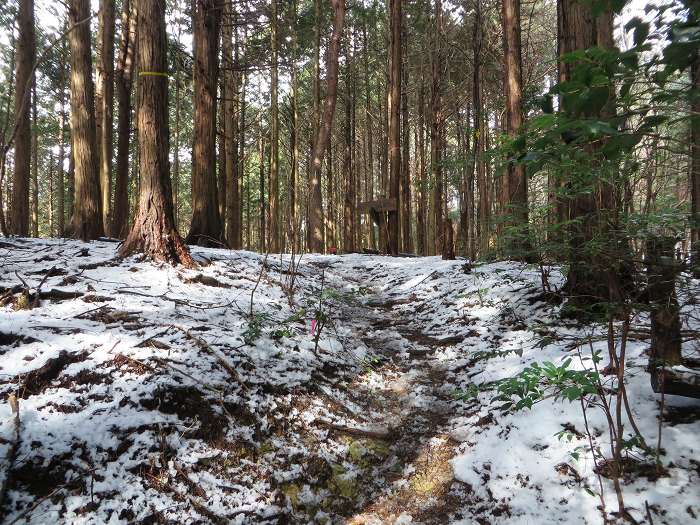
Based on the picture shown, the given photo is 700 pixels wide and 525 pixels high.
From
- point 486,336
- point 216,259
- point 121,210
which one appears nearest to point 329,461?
point 486,336

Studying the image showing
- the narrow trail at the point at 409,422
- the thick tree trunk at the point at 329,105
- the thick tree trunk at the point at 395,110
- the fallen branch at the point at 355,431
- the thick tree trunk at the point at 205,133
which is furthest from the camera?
the thick tree trunk at the point at 329,105

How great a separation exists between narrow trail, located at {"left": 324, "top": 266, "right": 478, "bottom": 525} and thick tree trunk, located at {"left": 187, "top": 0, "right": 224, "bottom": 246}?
4197 mm

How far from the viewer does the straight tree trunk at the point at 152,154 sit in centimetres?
435

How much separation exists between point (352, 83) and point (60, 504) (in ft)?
61.6

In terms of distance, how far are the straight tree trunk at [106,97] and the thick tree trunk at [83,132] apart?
7.19 feet

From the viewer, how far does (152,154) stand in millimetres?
4359

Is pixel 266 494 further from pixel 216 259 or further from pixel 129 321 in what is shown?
pixel 216 259

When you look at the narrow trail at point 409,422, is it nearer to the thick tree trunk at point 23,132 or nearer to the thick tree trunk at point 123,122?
the thick tree trunk at point 123,122

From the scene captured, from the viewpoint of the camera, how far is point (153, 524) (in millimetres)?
1652

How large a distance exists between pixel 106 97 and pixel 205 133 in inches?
147

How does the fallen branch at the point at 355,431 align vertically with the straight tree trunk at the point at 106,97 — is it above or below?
below

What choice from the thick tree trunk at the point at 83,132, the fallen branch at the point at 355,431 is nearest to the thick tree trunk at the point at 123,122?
the thick tree trunk at the point at 83,132

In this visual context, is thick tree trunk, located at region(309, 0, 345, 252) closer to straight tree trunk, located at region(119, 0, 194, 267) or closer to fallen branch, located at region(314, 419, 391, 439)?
straight tree trunk, located at region(119, 0, 194, 267)

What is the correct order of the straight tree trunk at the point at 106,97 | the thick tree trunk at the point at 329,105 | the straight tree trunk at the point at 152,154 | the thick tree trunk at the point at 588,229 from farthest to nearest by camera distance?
the thick tree trunk at the point at 329,105, the straight tree trunk at the point at 106,97, the straight tree trunk at the point at 152,154, the thick tree trunk at the point at 588,229
